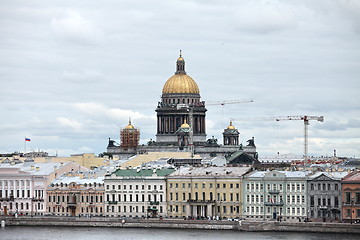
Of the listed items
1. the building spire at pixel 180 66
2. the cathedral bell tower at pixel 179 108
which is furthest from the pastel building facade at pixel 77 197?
the building spire at pixel 180 66

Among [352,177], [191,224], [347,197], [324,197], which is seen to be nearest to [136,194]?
[191,224]

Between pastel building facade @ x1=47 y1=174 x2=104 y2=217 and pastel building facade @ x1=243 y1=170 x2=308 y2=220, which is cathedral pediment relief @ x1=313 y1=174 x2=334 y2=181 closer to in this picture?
pastel building facade @ x1=243 y1=170 x2=308 y2=220

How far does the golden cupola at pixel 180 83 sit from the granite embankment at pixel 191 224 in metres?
58.1

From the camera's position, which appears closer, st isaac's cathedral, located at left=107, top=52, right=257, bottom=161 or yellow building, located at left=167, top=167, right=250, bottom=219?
yellow building, located at left=167, top=167, right=250, bottom=219

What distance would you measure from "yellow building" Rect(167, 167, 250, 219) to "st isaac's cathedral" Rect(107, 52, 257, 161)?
173 feet

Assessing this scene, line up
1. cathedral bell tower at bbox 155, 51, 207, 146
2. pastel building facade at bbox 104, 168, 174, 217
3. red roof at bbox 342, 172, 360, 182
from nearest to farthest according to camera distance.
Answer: red roof at bbox 342, 172, 360, 182, pastel building facade at bbox 104, 168, 174, 217, cathedral bell tower at bbox 155, 51, 207, 146

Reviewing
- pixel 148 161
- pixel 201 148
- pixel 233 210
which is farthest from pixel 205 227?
pixel 201 148

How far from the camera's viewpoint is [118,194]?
128m

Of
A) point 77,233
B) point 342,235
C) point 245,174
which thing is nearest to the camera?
point 342,235

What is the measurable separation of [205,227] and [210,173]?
9.91 metres

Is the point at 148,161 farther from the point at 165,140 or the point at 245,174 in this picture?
the point at 245,174

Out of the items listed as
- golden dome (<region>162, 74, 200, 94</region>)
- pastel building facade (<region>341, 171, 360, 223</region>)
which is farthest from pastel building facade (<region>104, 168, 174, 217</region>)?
golden dome (<region>162, 74, 200, 94</region>)

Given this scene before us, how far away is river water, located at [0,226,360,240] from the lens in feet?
359

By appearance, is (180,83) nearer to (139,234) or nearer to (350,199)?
(350,199)
